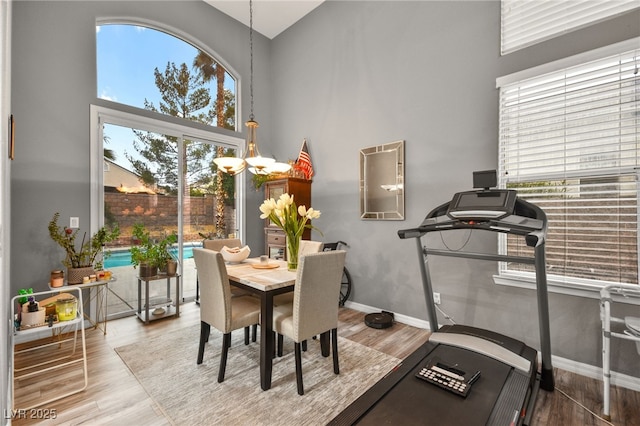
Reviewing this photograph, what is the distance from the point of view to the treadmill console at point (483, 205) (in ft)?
6.45

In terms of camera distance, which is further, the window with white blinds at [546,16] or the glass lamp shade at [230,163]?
the glass lamp shade at [230,163]

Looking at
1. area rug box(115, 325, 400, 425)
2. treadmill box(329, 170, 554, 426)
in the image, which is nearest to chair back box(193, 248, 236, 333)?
area rug box(115, 325, 400, 425)

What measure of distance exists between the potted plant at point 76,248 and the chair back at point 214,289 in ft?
4.73

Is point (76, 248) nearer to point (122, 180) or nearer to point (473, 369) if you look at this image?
point (122, 180)

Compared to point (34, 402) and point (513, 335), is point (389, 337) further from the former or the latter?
point (34, 402)

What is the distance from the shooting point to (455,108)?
2959 mm

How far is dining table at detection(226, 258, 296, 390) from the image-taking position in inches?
82.1

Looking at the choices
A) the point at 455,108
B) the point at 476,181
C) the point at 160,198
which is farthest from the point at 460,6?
the point at 160,198

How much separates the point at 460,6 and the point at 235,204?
3827 millimetres

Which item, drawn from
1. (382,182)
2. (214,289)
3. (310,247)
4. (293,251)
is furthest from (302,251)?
(382,182)

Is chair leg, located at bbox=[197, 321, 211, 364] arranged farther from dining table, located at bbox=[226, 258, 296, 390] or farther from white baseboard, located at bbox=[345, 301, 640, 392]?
white baseboard, located at bbox=[345, 301, 640, 392]

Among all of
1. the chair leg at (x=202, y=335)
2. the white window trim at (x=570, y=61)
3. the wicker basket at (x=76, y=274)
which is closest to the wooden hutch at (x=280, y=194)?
the chair leg at (x=202, y=335)

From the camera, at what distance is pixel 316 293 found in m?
2.12

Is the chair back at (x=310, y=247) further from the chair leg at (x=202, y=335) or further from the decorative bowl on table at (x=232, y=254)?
the chair leg at (x=202, y=335)
